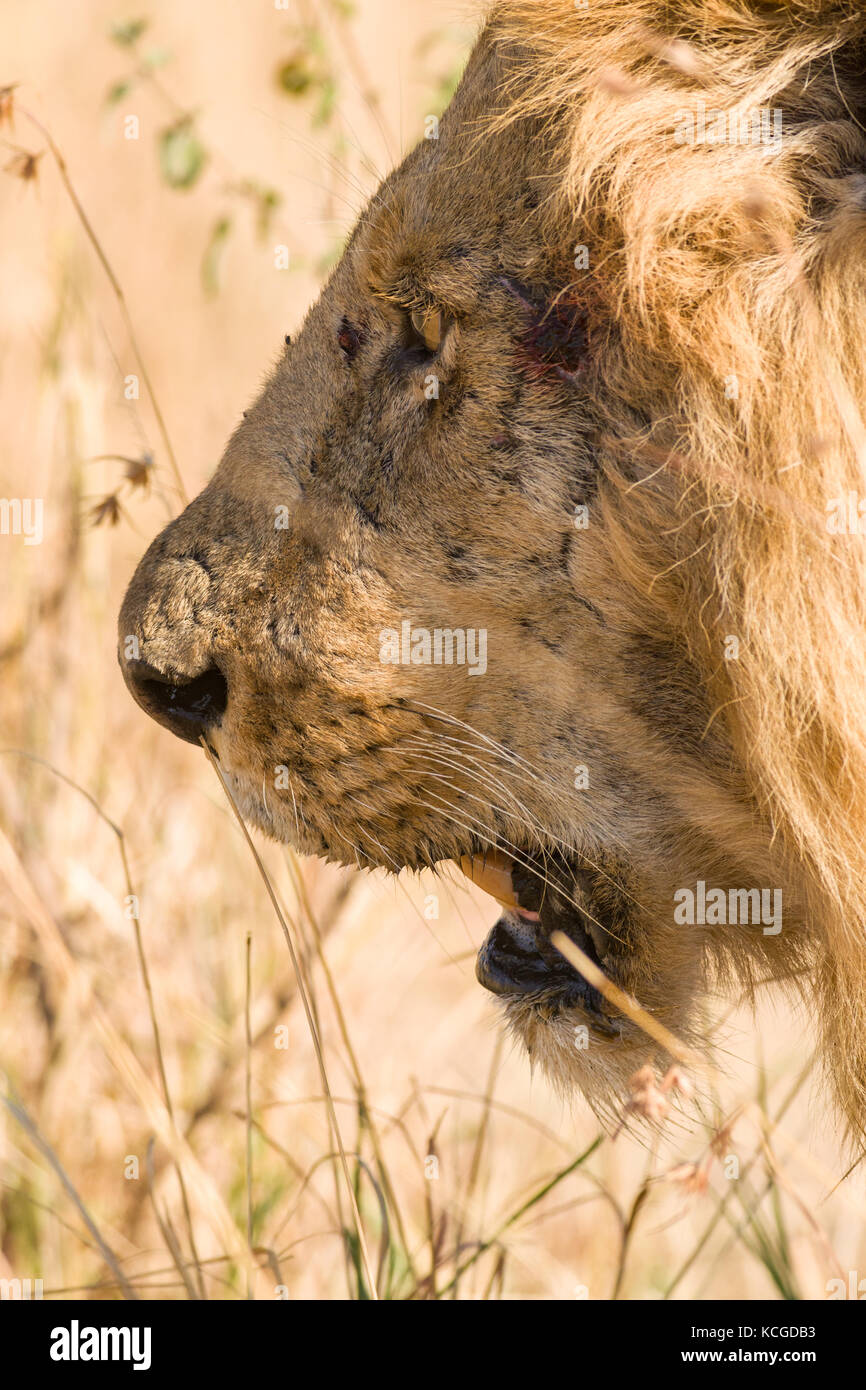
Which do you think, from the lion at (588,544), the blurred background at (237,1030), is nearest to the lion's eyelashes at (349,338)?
the lion at (588,544)

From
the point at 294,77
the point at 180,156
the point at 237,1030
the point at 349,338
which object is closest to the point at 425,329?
the point at 349,338

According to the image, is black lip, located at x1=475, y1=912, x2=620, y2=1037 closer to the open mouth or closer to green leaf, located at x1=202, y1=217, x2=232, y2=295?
the open mouth

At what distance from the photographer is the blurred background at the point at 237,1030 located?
252 centimetres

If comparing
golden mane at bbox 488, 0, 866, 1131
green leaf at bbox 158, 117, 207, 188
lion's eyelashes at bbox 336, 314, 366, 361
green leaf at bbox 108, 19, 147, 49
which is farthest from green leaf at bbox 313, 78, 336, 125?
golden mane at bbox 488, 0, 866, 1131

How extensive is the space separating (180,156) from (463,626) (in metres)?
1.81

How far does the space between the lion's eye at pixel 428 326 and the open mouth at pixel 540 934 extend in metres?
0.71

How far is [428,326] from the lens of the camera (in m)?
1.88

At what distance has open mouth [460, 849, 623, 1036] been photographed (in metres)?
1.99

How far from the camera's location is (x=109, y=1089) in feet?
11.1

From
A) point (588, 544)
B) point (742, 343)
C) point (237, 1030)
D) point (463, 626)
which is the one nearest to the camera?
point (742, 343)

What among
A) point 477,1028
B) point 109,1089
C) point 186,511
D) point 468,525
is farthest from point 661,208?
point 477,1028

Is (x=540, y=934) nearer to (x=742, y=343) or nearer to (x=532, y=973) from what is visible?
(x=532, y=973)

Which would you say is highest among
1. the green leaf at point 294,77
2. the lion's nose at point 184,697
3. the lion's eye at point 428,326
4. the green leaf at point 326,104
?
the green leaf at point 294,77

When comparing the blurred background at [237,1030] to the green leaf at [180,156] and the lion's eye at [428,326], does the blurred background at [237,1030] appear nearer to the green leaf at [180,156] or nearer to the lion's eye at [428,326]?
the green leaf at [180,156]
